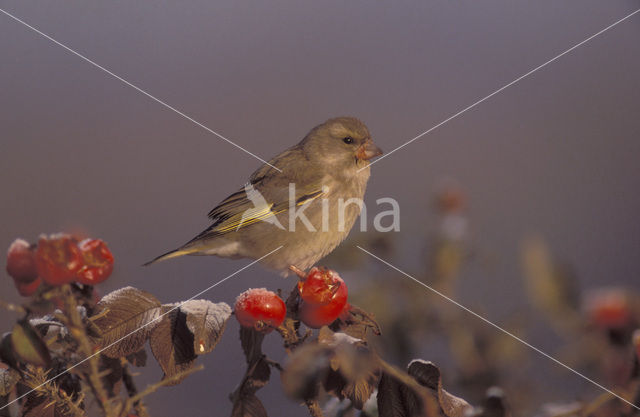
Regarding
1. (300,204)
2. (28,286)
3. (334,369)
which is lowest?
(300,204)

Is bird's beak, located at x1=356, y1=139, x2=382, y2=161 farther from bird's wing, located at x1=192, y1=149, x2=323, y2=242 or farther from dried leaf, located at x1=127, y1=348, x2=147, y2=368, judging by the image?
dried leaf, located at x1=127, y1=348, x2=147, y2=368

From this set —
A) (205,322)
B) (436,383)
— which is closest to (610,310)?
(436,383)

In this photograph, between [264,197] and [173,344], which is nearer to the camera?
[173,344]

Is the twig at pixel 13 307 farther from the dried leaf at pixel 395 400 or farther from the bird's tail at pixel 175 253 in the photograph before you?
the bird's tail at pixel 175 253

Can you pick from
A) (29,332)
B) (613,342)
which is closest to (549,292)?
(613,342)

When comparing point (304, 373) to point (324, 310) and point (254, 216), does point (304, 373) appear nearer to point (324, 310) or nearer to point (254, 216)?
point (324, 310)

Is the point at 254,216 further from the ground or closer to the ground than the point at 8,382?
closer to the ground

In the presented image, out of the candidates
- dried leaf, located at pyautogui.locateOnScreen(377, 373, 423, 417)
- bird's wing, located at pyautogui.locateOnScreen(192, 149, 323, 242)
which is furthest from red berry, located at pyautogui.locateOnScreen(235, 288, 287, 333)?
bird's wing, located at pyautogui.locateOnScreen(192, 149, 323, 242)
